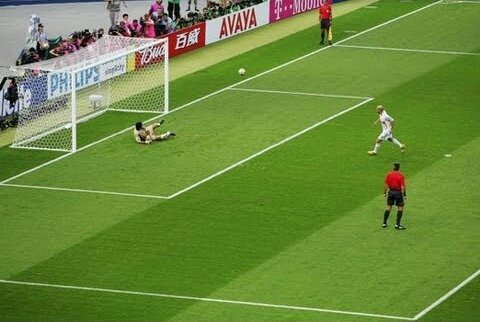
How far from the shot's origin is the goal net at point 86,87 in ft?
168

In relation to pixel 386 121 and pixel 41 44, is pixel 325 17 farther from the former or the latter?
→ pixel 386 121

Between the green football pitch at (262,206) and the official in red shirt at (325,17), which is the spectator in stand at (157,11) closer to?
the green football pitch at (262,206)

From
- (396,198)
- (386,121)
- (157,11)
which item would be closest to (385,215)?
(396,198)

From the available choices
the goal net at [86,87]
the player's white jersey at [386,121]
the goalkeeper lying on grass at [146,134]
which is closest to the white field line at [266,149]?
the goalkeeper lying on grass at [146,134]

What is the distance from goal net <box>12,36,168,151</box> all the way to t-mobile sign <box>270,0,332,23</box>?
41.1ft

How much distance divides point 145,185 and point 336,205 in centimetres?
587

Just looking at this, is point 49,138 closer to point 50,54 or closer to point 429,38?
point 50,54

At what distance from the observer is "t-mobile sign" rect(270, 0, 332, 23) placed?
72.3m

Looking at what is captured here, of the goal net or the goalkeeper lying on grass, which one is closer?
the goalkeeper lying on grass

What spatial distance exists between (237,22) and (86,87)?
14738 millimetres

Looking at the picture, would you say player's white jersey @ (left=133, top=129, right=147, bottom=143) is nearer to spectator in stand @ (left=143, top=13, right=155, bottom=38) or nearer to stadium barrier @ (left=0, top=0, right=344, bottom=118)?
stadium barrier @ (left=0, top=0, right=344, bottom=118)

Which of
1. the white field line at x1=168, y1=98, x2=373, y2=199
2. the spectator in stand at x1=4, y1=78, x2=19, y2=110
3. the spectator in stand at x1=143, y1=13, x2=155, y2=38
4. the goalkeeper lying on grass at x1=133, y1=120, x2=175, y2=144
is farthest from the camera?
the spectator in stand at x1=143, y1=13, x2=155, y2=38

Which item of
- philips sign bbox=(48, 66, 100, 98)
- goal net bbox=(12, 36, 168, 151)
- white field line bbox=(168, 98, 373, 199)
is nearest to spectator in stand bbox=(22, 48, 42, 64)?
goal net bbox=(12, 36, 168, 151)

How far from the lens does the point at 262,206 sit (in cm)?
4350
